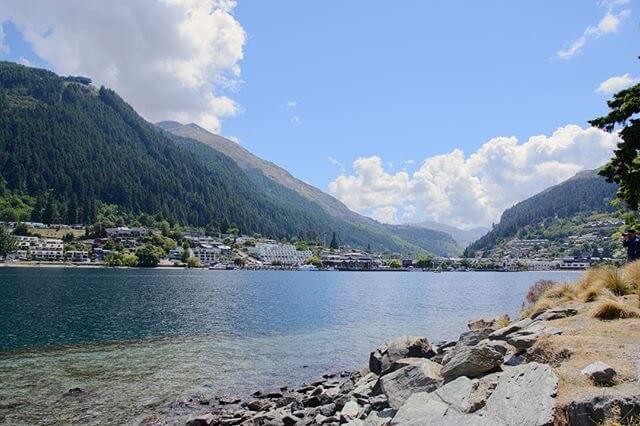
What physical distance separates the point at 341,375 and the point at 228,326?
24.5 metres

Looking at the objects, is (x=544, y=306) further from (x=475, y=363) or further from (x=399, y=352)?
(x=475, y=363)

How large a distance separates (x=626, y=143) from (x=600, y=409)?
51.3ft

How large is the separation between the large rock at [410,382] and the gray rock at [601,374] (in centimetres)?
467

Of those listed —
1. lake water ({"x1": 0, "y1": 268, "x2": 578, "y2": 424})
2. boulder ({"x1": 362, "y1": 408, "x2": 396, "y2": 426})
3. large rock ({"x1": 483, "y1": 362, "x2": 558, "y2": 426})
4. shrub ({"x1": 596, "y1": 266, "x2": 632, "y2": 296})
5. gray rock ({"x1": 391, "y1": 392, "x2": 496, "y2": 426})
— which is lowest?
lake water ({"x1": 0, "y1": 268, "x2": 578, "y2": 424})

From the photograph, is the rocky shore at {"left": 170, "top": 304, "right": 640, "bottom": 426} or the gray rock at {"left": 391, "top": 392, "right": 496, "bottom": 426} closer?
the rocky shore at {"left": 170, "top": 304, "right": 640, "bottom": 426}

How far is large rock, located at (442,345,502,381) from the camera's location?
44.2 feet

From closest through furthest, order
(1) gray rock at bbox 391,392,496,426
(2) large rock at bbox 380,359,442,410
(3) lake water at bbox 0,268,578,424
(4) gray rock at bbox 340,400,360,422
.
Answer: (1) gray rock at bbox 391,392,496,426 → (2) large rock at bbox 380,359,442,410 → (4) gray rock at bbox 340,400,360,422 → (3) lake water at bbox 0,268,578,424

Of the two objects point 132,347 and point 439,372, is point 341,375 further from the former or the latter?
point 132,347

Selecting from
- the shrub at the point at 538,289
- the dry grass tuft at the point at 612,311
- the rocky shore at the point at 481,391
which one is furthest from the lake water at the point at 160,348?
the dry grass tuft at the point at 612,311

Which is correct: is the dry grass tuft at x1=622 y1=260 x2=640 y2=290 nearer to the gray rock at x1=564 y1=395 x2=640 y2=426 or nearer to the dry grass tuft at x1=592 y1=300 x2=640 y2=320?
the dry grass tuft at x1=592 y1=300 x2=640 y2=320

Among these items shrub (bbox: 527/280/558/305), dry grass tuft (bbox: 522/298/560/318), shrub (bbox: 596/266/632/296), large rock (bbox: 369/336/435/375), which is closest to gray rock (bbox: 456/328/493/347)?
large rock (bbox: 369/336/435/375)

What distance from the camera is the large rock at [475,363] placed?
13.5m

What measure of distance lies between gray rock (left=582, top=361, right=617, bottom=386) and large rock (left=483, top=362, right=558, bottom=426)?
2.34 ft

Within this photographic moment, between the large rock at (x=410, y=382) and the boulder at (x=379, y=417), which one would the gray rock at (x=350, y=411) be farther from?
the large rock at (x=410, y=382)
